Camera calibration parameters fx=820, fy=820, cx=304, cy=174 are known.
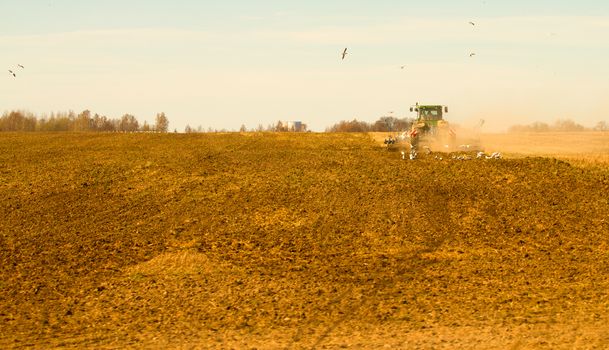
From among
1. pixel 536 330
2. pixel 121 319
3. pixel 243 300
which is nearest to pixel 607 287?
pixel 536 330

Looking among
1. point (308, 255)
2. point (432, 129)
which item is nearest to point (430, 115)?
point (432, 129)

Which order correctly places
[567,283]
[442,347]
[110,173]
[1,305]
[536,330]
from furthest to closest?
[110,173], [567,283], [1,305], [536,330], [442,347]

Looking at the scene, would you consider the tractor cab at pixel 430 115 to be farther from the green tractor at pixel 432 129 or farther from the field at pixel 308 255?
the field at pixel 308 255

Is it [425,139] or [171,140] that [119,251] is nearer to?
[425,139]

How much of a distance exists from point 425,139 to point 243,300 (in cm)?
2952

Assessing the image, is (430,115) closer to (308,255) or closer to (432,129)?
(432,129)

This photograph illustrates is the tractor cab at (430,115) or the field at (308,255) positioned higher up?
the tractor cab at (430,115)

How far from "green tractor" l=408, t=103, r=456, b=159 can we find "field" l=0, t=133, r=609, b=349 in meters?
8.45

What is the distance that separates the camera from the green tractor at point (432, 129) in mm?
42344

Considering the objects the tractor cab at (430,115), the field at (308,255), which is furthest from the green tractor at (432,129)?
the field at (308,255)

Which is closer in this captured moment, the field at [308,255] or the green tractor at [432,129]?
the field at [308,255]

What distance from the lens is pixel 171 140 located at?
56625mm

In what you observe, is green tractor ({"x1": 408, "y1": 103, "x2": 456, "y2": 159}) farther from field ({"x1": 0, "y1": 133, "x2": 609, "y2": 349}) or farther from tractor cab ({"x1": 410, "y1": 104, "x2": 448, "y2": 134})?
field ({"x1": 0, "y1": 133, "x2": 609, "y2": 349})

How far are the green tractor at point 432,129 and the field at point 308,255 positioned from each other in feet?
27.7
